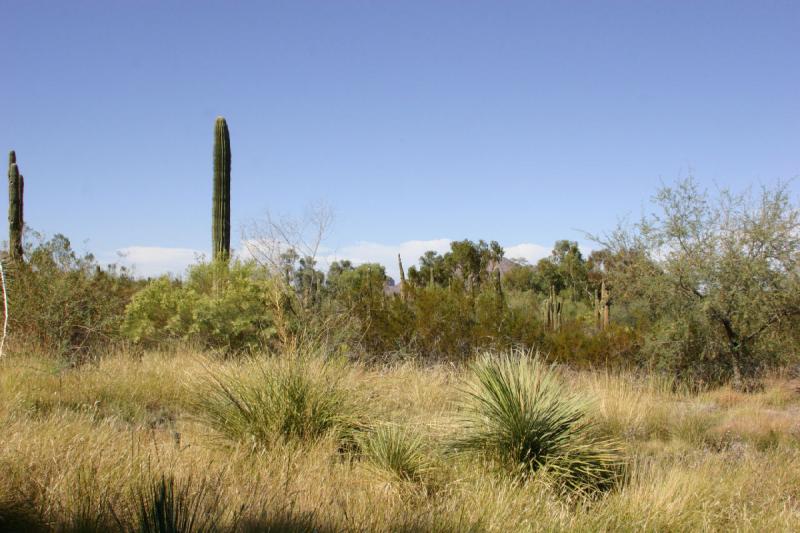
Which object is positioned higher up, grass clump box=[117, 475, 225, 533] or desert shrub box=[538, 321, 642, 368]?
desert shrub box=[538, 321, 642, 368]

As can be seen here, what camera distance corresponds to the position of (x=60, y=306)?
39.2 feet

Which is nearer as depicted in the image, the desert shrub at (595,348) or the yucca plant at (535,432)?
the yucca plant at (535,432)

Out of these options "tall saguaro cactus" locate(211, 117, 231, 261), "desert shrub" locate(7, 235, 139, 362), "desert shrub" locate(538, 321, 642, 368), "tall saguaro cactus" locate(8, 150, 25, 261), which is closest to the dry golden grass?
"desert shrub" locate(7, 235, 139, 362)

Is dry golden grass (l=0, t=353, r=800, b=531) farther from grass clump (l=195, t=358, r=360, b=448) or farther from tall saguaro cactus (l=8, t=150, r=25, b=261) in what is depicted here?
tall saguaro cactus (l=8, t=150, r=25, b=261)

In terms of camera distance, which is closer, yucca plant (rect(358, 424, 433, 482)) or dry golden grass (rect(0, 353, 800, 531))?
dry golden grass (rect(0, 353, 800, 531))

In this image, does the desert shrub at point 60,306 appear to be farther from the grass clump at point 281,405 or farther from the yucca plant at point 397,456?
the yucca plant at point 397,456

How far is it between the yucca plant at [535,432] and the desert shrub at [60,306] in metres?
6.91

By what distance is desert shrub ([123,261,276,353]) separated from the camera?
12484 mm

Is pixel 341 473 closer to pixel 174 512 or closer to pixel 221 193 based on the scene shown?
pixel 174 512

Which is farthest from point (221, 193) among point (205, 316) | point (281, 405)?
point (281, 405)

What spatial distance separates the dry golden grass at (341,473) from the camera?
4320 mm

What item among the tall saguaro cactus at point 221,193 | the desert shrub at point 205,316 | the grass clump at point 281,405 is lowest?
the grass clump at point 281,405

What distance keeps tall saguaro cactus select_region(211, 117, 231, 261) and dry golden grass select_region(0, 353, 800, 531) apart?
9.04m

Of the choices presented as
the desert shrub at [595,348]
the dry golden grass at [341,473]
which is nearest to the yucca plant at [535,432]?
the dry golden grass at [341,473]
